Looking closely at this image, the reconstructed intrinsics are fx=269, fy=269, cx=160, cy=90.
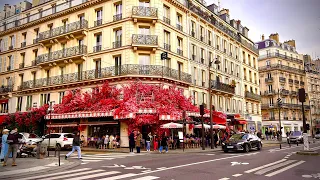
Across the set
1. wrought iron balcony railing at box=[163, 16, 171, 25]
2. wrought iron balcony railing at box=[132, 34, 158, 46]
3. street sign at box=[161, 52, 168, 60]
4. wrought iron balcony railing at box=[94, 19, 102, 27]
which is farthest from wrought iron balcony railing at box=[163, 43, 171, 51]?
wrought iron balcony railing at box=[94, 19, 102, 27]

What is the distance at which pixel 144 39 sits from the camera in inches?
974

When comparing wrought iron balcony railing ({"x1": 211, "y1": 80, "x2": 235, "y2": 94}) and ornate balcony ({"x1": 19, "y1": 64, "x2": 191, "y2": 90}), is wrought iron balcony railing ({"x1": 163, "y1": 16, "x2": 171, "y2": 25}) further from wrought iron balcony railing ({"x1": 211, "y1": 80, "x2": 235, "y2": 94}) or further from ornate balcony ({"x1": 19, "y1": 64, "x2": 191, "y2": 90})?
wrought iron balcony railing ({"x1": 211, "y1": 80, "x2": 235, "y2": 94})

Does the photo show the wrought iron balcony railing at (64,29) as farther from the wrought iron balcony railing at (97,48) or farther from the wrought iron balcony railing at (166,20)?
the wrought iron balcony railing at (166,20)

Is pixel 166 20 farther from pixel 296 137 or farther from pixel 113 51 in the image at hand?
pixel 296 137

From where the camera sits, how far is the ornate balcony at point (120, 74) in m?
23.9

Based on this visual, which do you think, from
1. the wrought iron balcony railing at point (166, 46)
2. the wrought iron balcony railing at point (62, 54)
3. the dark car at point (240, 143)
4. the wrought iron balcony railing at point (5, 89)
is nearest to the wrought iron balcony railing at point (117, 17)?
the wrought iron balcony railing at point (62, 54)

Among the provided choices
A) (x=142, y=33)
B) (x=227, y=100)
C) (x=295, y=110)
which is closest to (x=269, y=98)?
(x=295, y=110)

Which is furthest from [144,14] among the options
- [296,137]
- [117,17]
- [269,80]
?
[269,80]

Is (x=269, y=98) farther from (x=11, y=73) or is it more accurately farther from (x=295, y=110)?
(x=11, y=73)

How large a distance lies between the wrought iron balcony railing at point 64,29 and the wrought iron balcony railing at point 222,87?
15911mm

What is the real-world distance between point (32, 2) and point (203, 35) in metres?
23.1

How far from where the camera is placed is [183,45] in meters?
28.6

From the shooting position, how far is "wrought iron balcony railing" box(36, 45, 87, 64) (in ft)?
90.7

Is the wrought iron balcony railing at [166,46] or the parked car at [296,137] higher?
the wrought iron balcony railing at [166,46]
